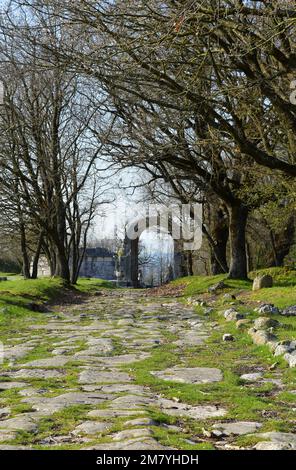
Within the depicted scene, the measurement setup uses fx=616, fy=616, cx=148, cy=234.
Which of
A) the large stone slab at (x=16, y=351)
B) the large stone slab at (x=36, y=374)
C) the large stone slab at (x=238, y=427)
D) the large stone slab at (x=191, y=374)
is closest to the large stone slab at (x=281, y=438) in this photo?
the large stone slab at (x=238, y=427)

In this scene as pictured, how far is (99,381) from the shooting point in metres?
7.67

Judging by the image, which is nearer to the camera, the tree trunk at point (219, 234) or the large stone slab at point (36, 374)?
the large stone slab at point (36, 374)

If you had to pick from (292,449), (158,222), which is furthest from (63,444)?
(158,222)

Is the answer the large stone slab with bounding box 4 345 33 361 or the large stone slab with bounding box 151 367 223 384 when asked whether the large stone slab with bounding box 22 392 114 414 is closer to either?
the large stone slab with bounding box 151 367 223 384

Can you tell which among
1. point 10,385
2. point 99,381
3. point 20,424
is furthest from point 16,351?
point 20,424

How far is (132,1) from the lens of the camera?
38.8 feet

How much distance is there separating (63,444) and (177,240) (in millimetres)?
43432

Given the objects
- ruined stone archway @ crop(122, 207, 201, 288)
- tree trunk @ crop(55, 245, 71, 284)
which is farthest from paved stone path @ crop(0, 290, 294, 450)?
ruined stone archway @ crop(122, 207, 201, 288)

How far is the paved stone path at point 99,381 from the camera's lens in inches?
196

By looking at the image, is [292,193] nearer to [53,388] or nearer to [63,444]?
[53,388]

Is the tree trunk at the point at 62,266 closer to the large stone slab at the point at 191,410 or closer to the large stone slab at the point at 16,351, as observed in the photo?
the large stone slab at the point at 16,351

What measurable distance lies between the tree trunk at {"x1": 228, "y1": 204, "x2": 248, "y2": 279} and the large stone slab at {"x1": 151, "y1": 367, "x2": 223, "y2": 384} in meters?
17.4

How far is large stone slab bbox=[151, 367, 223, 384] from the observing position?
7.69 m
